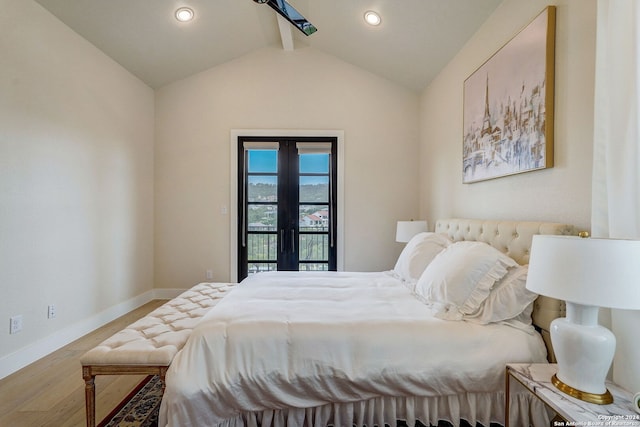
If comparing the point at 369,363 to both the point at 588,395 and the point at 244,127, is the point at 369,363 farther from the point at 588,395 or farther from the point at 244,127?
the point at 244,127

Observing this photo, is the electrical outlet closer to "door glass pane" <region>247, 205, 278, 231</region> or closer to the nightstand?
"door glass pane" <region>247, 205, 278, 231</region>

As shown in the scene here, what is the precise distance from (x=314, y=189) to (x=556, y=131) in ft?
9.19

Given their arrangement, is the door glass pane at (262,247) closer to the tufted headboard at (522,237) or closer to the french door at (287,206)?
the french door at (287,206)

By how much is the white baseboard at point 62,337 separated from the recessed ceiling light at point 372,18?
4.06 m

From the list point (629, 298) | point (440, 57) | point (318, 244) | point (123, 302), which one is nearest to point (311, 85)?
point (440, 57)

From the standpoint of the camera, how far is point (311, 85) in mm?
3996

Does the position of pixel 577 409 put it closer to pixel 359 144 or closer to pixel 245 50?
pixel 359 144

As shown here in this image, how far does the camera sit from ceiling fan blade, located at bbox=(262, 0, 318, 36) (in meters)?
2.05

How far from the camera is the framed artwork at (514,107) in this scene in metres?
1.74

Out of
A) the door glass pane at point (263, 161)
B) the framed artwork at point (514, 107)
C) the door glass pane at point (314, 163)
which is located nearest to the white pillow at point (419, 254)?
the framed artwork at point (514, 107)

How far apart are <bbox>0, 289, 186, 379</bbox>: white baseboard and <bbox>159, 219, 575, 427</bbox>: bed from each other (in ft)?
5.60

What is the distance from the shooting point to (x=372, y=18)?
300 centimetres

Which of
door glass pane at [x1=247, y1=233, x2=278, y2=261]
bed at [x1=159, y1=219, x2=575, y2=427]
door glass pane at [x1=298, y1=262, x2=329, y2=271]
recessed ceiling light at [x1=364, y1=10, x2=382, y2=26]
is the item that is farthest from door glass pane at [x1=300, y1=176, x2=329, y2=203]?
bed at [x1=159, y1=219, x2=575, y2=427]

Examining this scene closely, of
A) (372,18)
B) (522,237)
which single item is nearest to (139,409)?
(522,237)
